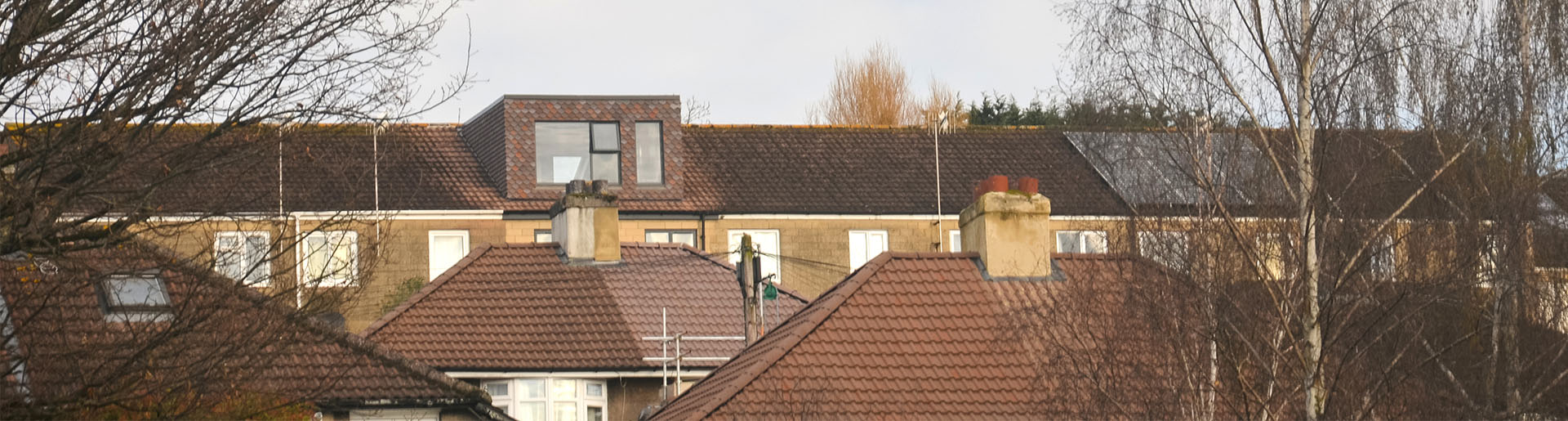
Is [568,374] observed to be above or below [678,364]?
below

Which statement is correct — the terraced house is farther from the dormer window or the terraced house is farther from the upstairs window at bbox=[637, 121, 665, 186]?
the dormer window

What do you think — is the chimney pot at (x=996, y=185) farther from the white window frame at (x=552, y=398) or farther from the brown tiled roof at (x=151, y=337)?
the brown tiled roof at (x=151, y=337)

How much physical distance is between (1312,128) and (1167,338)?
326 cm

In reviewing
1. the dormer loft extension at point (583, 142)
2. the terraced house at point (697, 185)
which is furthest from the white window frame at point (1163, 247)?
the dormer loft extension at point (583, 142)

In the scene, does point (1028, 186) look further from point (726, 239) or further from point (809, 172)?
point (809, 172)

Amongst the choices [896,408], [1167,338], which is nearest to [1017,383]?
[896,408]

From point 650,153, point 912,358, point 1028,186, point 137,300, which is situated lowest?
point 912,358

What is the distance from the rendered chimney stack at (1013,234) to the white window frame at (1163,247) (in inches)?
103

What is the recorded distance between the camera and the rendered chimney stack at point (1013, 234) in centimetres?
2566

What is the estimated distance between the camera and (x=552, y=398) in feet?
105

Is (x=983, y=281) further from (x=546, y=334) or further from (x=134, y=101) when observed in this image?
(x=134, y=101)

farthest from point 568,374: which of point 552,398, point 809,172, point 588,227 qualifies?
point 809,172

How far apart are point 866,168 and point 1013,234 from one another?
886 inches

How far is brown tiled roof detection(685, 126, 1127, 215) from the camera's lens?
46000 millimetres
